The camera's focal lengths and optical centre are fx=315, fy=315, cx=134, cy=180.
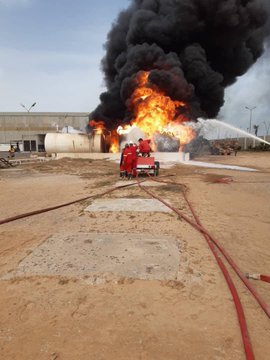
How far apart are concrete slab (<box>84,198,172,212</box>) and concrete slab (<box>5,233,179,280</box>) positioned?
93.6 inches

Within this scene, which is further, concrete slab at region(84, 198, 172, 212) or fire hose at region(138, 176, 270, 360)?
concrete slab at region(84, 198, 172, 212)

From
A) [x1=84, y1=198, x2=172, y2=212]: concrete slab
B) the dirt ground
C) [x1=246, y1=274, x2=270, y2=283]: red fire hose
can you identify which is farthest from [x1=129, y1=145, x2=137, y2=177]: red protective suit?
[x1=246, y1=274, x2=270, y2=283]: red fire hose

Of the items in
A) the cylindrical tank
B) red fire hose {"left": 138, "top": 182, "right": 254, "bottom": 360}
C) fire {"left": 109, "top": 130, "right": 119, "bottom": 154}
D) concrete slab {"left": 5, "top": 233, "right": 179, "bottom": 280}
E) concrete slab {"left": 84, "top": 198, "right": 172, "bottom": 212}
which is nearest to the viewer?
red fire hose {"left": 138, "top": 182, "right": 254, "bottom": 360}

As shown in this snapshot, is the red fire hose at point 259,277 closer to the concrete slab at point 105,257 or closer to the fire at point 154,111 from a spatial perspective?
the concrete slab at point 105,257

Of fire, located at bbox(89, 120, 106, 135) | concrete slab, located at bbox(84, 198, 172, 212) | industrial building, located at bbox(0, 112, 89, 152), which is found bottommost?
concrete slab, located at bbox(84, 198, 172, 212)

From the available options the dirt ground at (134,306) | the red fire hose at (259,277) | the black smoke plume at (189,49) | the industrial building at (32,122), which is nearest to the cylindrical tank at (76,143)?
the black smoke plume at (189,49)

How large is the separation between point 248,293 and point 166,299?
1063mm

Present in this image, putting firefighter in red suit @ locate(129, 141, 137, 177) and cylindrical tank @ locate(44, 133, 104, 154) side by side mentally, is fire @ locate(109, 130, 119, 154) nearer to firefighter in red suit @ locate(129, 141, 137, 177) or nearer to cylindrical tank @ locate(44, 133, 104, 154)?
cylindrical tank @ locate(44, 133, 104, 154)

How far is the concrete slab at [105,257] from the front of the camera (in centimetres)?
448

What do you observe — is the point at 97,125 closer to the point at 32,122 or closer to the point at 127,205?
the point at 127,205

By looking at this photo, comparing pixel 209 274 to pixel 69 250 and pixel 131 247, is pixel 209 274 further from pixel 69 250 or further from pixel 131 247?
pixel 69 250

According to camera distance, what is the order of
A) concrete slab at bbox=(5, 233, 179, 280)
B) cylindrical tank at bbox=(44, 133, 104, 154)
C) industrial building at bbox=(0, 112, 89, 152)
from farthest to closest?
1. industrial building at bbox=(0, 112, 89, 152)
2. cylindrical tank at bbox=(44, 133, 104, 154)
3. concrete slab at bbox=(5, 233, 179, 280)

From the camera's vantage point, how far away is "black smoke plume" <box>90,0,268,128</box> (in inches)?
1152

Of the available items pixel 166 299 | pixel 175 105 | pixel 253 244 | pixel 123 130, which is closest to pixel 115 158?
pixel 123 130
